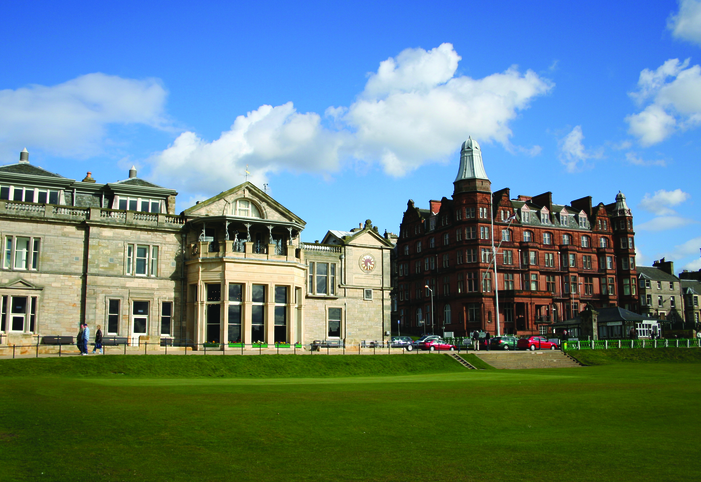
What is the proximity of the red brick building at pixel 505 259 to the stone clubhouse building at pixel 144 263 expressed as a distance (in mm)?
35635

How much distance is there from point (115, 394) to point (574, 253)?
3100 inches

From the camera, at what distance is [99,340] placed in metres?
38.3

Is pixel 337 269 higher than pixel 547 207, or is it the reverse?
pixel 547 207

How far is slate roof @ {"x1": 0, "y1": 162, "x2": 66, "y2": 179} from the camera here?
4656 centimetres

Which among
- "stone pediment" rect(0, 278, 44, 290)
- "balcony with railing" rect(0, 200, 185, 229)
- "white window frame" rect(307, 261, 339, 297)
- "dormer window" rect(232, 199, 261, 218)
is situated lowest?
"stone pediment" rect(0, 278, 44, 290)

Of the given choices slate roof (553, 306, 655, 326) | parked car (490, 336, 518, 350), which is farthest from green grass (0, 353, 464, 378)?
slate roof (553, 306, 655, 326)

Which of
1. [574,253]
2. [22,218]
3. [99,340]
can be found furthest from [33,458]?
[574,253]

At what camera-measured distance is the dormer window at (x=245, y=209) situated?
50044mm

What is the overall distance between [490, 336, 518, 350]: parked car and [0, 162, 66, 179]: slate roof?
38.7 metres

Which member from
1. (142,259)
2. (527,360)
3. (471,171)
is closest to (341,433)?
(142,259)

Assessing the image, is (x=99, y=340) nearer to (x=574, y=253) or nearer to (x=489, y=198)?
(x=489, y=198)

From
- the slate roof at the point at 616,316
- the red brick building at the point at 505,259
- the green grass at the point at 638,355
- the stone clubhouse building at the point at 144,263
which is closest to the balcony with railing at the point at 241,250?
the stone clubhouse building at the point at 144,263

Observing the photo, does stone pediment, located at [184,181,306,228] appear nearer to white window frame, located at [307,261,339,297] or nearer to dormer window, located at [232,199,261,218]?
dormer window, located at [232,199,261,218]

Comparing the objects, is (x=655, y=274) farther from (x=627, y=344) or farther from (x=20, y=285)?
(x=20, y=285)
